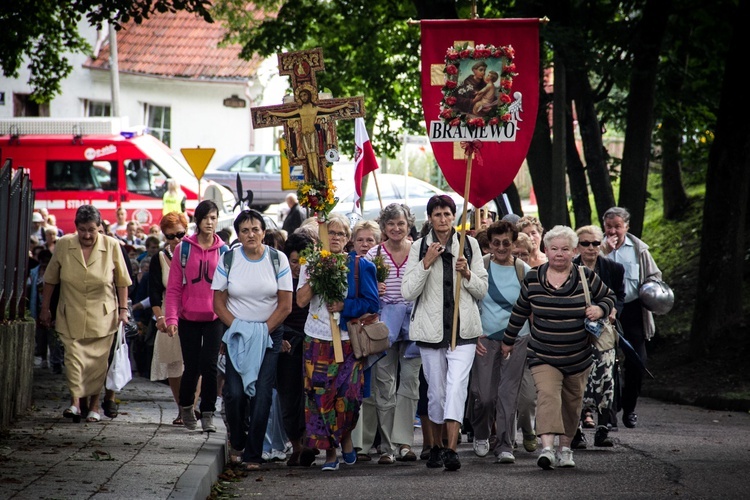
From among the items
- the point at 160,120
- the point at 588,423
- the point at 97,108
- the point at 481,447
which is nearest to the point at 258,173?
the point at 160,120

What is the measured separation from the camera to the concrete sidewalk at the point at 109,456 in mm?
8109

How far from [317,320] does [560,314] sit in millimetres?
1860

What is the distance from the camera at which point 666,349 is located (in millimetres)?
19984

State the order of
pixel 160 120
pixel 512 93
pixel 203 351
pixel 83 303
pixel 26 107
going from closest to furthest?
pixel 203 351 < pixel 83 303 < pixel 512 93 < pixel 26 107 < pixel 160 120

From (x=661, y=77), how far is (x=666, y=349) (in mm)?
4845

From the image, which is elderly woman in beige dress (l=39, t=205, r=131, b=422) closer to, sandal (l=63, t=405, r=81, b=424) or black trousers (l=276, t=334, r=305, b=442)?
sandal (l=63, t=405, r=81, b=424)

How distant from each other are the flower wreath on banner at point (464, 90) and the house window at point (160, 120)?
32.8m

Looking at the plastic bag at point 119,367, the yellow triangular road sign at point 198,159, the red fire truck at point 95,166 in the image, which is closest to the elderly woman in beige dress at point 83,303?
the plastic bag at point 119,367

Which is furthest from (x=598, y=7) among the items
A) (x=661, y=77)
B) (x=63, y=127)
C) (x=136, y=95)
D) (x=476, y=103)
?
(x=136, y=95)

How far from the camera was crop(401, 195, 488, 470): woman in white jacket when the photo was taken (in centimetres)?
993

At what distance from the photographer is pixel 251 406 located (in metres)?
10.2

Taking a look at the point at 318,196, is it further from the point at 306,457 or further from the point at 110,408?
the point at 110,408

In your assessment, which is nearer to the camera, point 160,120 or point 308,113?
point 308,113

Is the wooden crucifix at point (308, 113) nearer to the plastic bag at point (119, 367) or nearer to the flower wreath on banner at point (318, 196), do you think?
the flower wreath on banner at point (318, 196)
